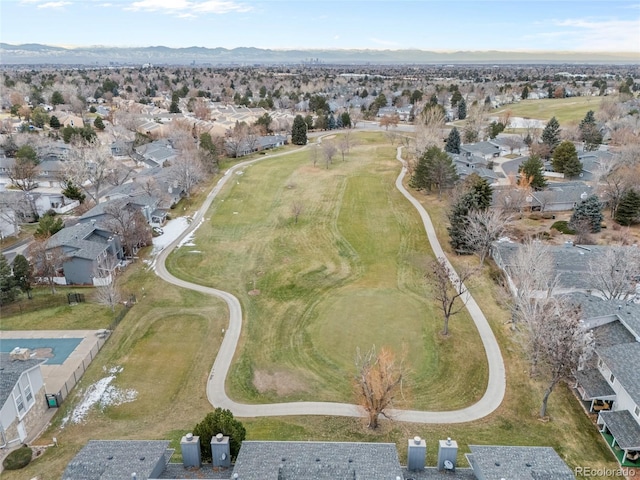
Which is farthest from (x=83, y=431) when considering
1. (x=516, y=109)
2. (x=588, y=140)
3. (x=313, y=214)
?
(x=516, y=109)

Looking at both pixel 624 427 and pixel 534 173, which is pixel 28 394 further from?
pixel 534 173

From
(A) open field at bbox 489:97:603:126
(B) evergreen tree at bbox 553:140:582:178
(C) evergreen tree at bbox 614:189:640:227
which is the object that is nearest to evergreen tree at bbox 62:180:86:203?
(C) evergreen tree at bbox 614:189:640:227

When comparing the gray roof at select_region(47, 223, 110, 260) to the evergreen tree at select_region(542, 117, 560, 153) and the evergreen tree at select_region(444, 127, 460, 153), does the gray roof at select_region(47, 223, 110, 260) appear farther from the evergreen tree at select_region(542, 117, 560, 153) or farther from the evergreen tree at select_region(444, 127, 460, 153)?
the evergreen tree at select_region(542, 117, 560, 153)

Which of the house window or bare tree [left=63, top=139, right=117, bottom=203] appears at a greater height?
bare tree [left=63, top=139, right=117, bottom=203]

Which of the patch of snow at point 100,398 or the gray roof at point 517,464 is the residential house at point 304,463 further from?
the patch of snow at point 100,398

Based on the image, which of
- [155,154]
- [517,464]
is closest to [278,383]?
[517,464]

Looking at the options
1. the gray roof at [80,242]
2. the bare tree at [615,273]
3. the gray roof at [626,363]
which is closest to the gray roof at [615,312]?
the gray roof at [626,363]
